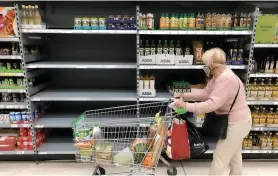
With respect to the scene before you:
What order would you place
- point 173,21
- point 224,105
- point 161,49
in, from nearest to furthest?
1. point 224,105
2. point 173,21
3. point 161,49

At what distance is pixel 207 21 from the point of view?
2832mm

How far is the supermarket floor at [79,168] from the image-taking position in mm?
3052

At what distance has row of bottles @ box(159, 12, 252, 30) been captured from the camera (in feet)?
9.24

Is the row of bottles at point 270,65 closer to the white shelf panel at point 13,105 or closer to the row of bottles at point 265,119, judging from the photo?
the row of bottles at point 265,119

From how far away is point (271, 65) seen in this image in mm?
2990

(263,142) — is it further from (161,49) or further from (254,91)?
(161,49)

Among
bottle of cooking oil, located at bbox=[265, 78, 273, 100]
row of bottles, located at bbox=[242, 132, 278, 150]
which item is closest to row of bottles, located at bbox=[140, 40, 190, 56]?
bottle of cooking oil, located at bbox=[265, 78, 273, 100]

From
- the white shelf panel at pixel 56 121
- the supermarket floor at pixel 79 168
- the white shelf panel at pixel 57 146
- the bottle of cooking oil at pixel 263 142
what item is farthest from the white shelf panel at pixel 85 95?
the bottle of cooking oil at pixel 263 142

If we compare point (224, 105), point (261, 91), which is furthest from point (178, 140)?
point (261, 91)

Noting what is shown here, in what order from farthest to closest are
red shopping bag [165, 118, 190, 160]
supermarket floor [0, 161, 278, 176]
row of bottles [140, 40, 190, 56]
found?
supermarket floor [0, 161, 278, 176]
row of bottles [140, 40, 190, 56]
red shopping bag [165, 118, 190, 160]

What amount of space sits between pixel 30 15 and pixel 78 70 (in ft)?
3.47

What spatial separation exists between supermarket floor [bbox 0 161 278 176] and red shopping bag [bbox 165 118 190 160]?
75 cm

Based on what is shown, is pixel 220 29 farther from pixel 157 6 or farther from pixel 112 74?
pixel 112 74

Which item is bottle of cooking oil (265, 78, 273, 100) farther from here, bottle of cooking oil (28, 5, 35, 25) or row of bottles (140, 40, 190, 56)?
bottle of cooking oil (28, 5, 35, 25)
